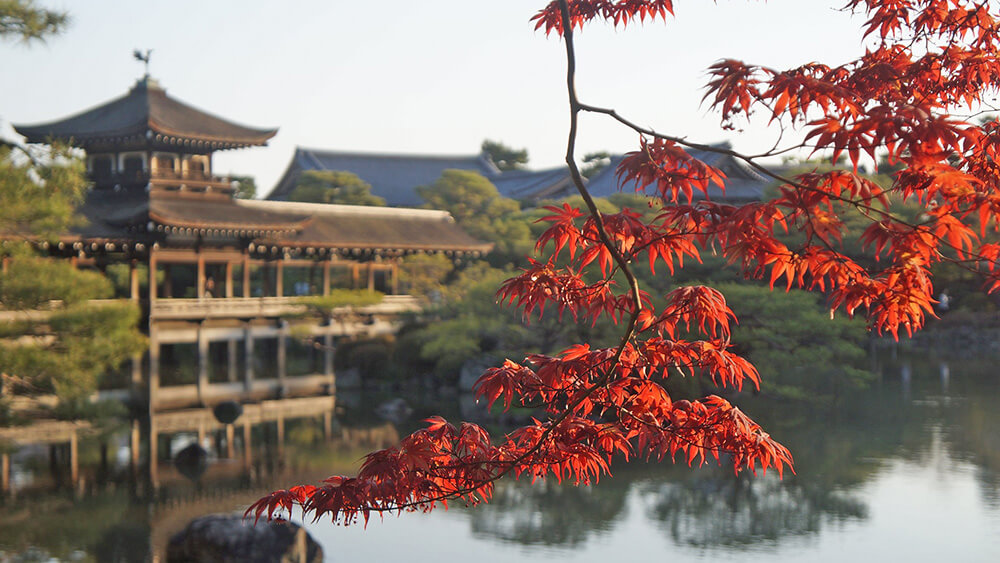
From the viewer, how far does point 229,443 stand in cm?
1518

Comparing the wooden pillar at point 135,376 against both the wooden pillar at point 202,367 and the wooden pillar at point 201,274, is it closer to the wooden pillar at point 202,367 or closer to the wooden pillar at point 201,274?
the wooden pillar at point 202,367

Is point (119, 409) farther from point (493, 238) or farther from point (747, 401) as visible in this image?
point (493, 238)

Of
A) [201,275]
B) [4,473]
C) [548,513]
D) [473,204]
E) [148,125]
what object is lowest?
[548,513]

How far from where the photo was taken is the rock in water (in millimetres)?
8930

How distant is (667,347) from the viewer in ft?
9.85

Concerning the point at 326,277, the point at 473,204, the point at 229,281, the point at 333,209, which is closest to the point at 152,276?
the point at 229,281

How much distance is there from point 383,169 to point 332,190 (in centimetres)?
682

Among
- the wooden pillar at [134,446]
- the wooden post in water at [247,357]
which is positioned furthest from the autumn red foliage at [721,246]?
the wooden post in water at [247,357]

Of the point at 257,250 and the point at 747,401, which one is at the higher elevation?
the point at 257,250

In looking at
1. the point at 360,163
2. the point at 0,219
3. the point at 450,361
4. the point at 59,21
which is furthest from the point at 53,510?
the point at 360,163

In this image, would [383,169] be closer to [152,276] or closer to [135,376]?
[152,276]

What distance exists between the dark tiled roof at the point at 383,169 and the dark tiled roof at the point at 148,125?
1453 centimetres

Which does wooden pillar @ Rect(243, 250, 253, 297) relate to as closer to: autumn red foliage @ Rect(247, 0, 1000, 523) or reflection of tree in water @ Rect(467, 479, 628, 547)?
reflection of tree in water @ Rect(467, 479, 628, 547)

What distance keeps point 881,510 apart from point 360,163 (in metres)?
31.3
